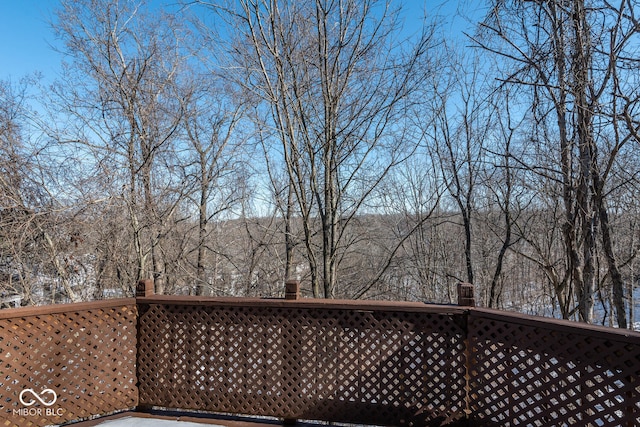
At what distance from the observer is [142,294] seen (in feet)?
9.55

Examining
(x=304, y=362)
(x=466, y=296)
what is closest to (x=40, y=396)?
(x=304, y=362)

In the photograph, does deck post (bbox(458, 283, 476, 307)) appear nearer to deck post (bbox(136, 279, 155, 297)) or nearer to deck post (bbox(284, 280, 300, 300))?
deck post (bbox(284, 280, 300, 300))

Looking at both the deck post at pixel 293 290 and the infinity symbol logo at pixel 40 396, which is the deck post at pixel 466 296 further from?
the infinity symbol logo at pixel 40 396

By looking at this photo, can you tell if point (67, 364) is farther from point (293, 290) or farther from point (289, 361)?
point (293, 290)

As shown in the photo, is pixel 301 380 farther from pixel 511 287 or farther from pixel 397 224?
pixel 511 287

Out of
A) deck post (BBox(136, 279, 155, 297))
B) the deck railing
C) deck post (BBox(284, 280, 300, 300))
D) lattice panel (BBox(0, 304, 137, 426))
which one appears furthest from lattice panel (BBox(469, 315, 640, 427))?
lattice panel (BBox(0, 304, 137, 426))

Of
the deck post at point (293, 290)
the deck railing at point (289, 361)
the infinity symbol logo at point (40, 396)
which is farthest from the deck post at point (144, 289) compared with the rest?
the deck post at point (293, 290)

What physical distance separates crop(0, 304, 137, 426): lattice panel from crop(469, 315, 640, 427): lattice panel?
2.70 meters

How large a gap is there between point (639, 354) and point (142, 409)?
11.2 feet

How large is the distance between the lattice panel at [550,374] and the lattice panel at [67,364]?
8.87 feet

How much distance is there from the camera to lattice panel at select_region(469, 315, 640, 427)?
5.79 feet

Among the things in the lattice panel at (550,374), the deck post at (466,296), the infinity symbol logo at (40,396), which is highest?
the deck post at (466,296)

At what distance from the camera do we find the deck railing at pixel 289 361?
86.6 inches

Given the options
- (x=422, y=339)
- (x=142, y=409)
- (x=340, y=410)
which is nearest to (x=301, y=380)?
(x=340, y=410)
